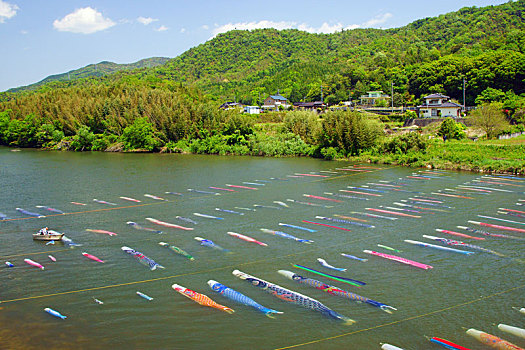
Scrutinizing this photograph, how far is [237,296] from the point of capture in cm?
1593

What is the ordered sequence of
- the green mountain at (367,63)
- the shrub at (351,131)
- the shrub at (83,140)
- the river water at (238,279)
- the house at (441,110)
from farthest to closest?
1. the green mountain at (367,63)
2. the shrub at (83,140)
3. the house at (441,110)
4. the shrub at (351,131)
5. the river water at (238,279)

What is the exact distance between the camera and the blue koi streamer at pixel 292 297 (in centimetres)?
1474

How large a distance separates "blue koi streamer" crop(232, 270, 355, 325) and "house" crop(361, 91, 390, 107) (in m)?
80.0

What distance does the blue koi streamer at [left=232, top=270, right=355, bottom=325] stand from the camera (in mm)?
14738

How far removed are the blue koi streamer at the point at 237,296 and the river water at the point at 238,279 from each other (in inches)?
9.8

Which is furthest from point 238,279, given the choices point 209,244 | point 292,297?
point 209,244

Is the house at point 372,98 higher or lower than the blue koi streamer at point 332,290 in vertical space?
higher

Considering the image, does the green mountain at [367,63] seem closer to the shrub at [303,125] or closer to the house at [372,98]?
the house at [372,98]

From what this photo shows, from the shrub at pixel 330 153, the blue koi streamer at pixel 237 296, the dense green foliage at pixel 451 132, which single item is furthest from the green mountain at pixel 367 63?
the blue koi streamer at pixel 237 296

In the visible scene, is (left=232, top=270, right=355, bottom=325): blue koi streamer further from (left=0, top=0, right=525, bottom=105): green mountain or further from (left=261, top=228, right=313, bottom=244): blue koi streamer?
(left=0, top=0, right=525, bottom=105): green mountain

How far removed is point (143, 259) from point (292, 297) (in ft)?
24.6

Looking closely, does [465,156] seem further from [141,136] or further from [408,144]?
[141,136]

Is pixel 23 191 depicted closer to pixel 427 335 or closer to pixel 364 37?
pixel 427 335

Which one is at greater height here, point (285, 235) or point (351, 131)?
point (351, 131)
